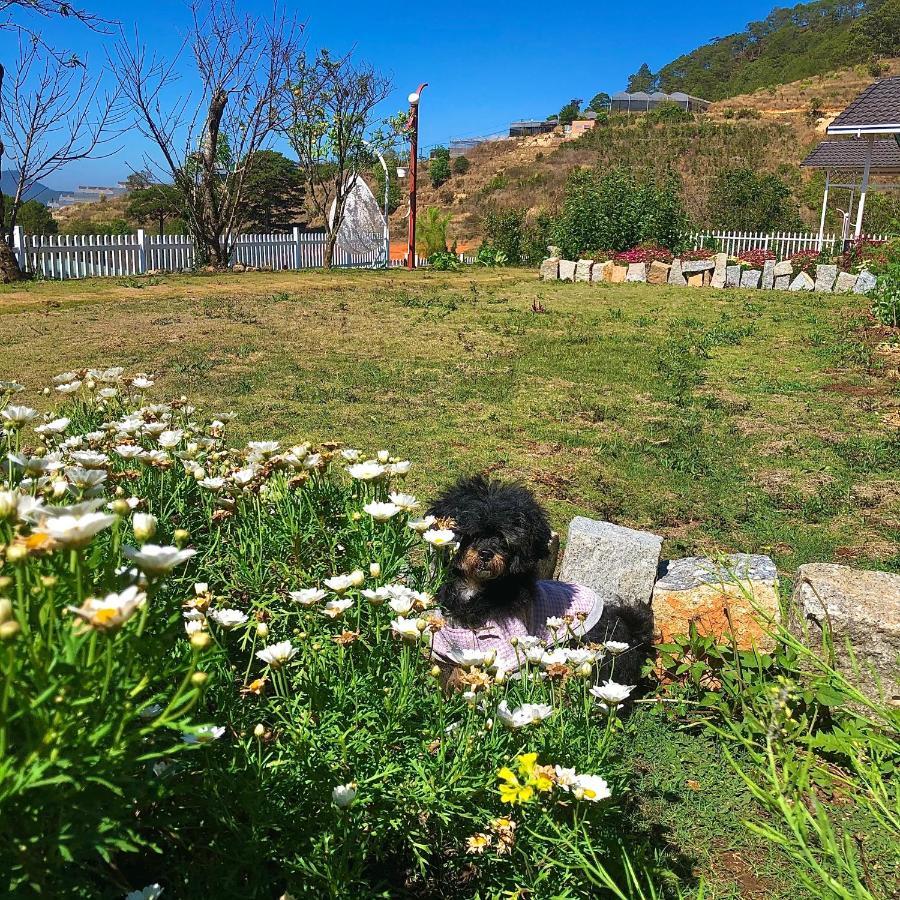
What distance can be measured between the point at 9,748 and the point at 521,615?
176cm

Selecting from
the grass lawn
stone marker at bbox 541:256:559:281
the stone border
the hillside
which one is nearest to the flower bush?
the grass lawn

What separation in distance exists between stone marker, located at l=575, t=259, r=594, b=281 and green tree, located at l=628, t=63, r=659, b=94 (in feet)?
317

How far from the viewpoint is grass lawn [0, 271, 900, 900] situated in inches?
110

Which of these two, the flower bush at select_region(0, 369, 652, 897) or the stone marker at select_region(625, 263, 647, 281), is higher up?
the stone marker at select_region(625, 263, 647, 281)

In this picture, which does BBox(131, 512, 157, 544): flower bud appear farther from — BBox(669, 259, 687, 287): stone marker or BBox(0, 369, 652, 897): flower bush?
BBox(669, 259, 687, 287): stone marker

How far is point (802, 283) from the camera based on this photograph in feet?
46.9

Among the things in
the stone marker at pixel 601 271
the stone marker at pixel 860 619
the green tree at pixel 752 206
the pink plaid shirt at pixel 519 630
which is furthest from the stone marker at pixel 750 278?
the pink plaid shirt at pixel 519 630

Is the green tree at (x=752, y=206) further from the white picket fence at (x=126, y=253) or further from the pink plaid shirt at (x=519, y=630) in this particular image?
the pink plaid shirt at (x=519, y=630)

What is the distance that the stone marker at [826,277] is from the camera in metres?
13.9

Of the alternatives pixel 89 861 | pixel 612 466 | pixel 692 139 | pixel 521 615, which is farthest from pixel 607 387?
pixel 692 139

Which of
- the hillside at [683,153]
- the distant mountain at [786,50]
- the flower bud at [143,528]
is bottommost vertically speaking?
the flower bud at [143,528]

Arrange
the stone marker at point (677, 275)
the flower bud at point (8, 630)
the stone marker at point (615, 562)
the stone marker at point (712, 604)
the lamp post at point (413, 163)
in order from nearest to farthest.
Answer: the flower bud at point (8, 630) → the stone marker at point (712, 604) → the stone marker at point (615, 562) → the stone marker at point (677, 275) → the lamp post at point (413, 163)

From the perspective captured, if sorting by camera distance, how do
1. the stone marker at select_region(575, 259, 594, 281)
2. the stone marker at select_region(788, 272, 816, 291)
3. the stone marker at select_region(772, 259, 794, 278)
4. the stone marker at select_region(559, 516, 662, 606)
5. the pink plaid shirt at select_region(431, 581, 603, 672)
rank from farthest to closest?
1. the stone marker at select_region(575, 259, 594, 281)
2. the stone marker at select_region(772, 259, 794, 278)
3. the stone marker at select_region(788, 272, 816, 291)
4. the stone marker at select_region(559, 516, 662, 606)
5. the pink plaid shirt at select_region(431, 581, 603, 672)

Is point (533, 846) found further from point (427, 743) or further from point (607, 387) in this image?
point (607, 387)
